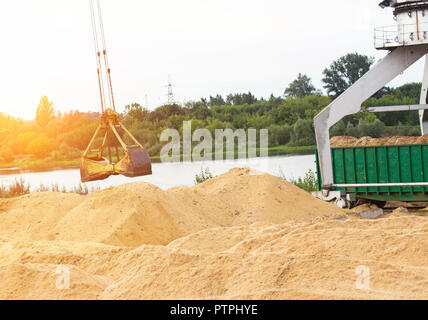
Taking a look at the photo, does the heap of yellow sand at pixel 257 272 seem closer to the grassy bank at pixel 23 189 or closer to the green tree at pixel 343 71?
the grassy bank at pixel 23 189

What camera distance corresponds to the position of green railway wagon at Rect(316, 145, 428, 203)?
1705 cm

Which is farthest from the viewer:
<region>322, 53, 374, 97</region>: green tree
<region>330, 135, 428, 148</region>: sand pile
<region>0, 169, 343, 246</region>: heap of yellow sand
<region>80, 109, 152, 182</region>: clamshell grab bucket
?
<region>322, 53, 374, 97</region>: green tree

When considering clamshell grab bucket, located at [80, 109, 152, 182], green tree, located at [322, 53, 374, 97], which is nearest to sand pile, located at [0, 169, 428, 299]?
clamshell grab bucket, located at [80, 109, 152, 182]

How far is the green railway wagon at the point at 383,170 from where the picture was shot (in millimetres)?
17047

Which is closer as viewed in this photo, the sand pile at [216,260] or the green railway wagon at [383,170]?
the sand pile at [216,260]

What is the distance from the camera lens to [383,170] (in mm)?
17406

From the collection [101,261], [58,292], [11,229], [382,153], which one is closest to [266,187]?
[382,153]

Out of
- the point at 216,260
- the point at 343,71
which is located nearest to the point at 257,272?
the point at 216,260

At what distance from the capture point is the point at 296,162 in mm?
30578

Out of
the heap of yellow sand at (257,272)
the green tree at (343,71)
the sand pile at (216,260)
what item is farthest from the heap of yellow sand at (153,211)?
the green tree at (343,71)

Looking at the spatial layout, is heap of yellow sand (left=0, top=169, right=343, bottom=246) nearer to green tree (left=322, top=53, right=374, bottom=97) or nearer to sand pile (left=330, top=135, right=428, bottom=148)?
sand pile (left=330, top=135, right=428, bottom=148)

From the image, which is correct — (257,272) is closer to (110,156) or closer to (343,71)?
(110,156)

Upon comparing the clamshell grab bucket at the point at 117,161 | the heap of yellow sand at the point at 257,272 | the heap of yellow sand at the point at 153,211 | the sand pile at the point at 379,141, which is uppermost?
the clamshell grab bucket at the point at 117,161
